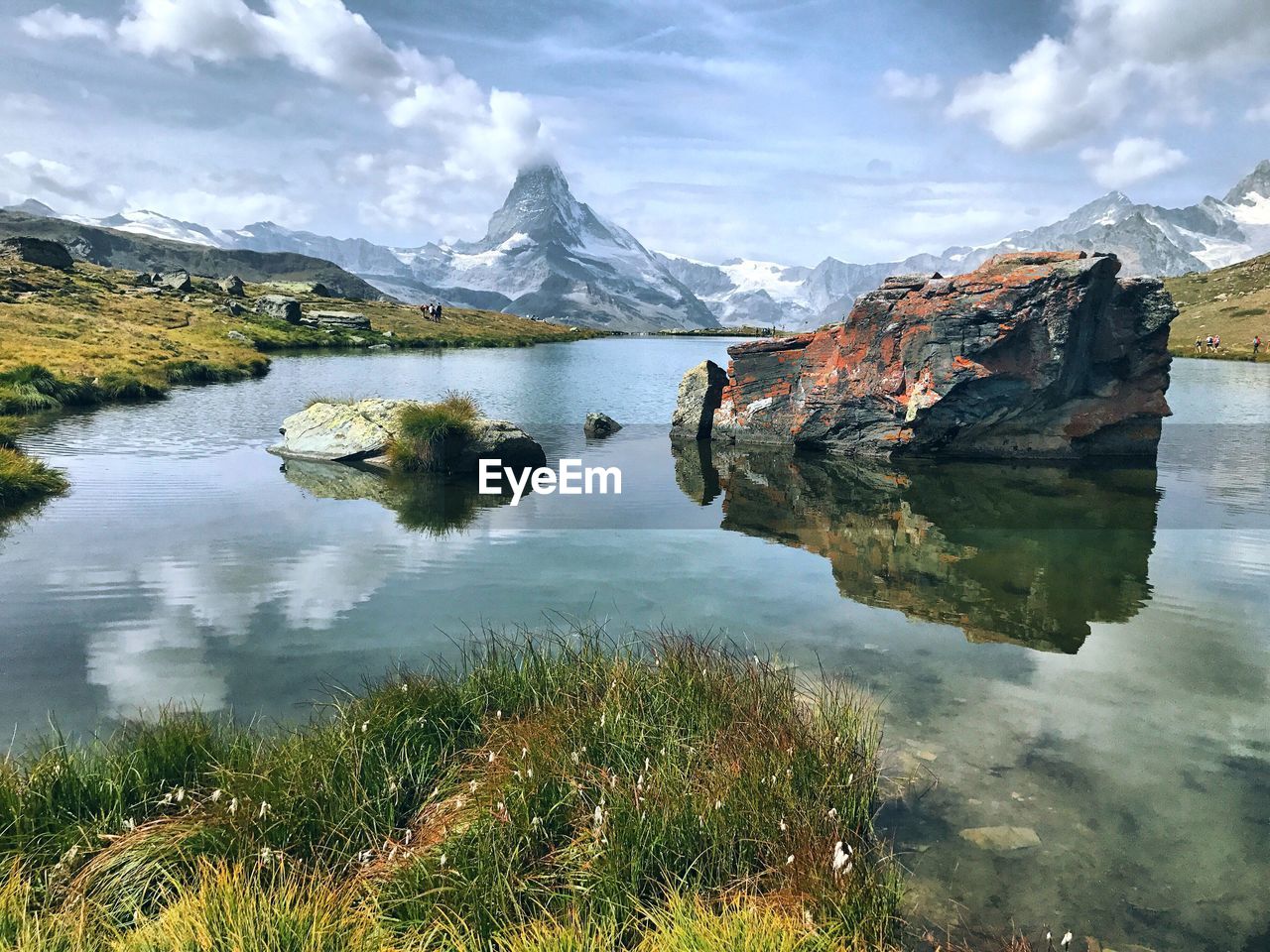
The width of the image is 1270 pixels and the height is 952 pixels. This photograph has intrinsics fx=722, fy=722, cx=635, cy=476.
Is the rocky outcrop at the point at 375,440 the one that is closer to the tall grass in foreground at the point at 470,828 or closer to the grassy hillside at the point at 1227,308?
the tall grass in foreground at the point at 470,828

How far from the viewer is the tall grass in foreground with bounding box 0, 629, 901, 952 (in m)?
4.20

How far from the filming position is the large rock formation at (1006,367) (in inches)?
864

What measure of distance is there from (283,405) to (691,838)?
113 feet

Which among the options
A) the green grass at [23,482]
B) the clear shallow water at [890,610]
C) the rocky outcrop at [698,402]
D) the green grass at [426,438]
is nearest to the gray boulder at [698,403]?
the rocky outcrop at [698,402]

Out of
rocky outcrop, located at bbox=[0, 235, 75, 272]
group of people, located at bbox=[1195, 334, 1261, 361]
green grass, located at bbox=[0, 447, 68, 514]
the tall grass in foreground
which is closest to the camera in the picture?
the tall grass in foreground

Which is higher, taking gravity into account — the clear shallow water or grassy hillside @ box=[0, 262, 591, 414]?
grassy hillside @ box=[0, 262, 591, 414]

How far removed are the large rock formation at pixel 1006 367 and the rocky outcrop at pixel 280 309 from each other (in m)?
94.5

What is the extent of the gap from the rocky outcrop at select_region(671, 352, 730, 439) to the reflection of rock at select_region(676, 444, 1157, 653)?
5026 millimetres

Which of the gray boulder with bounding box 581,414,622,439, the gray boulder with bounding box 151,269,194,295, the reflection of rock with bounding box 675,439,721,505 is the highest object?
the gray boulder with bounding box 151,269,194,295

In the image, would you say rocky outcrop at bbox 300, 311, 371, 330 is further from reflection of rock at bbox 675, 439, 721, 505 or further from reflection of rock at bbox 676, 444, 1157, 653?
reflection of rock at bbox 676, 444, 1157, 653

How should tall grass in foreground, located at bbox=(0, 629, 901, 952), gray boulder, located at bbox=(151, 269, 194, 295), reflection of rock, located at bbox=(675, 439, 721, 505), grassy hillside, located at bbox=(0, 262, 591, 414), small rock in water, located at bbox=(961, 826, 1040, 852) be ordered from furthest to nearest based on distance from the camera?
gray boulder, located at bbox=(151, 269, 194, 295) → grassy hillside, located at bbox=(0, 262, 591, 414) → reflection of rock, located at bbox=(675, 439, 721, 505) → small rock in water, located at bbox=(961, 826, 1040, 852) → tall grass in foreground, located at bbox=(0, 629, 901, 952)

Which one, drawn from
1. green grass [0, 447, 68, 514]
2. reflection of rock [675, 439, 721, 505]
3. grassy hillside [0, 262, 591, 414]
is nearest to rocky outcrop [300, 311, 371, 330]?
grassy hillside [0, 262, 591, 414]

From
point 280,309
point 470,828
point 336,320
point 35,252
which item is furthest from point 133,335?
point 35,252

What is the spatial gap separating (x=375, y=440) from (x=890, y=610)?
16680 millimetres
